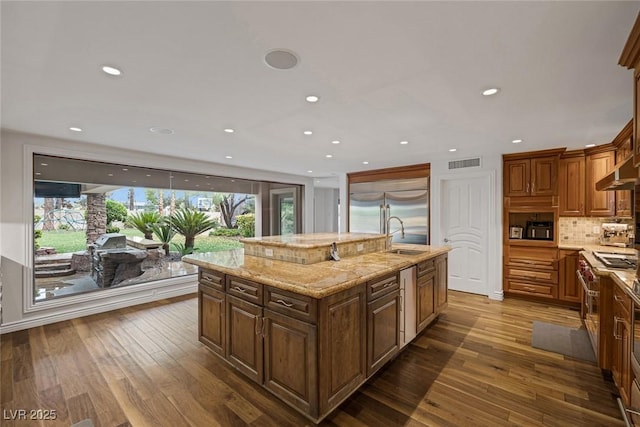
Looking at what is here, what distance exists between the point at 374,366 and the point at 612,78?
9.12 ft

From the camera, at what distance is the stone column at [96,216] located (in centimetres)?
400

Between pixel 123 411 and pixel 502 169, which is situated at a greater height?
pixel 502 169

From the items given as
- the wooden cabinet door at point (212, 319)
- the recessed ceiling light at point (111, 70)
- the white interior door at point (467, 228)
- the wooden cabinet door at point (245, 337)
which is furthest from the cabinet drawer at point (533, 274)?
the recessed ceiling light at point (111, 70)

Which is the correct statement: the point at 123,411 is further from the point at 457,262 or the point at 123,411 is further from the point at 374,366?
the point at 457,262

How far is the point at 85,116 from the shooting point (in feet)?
9.01

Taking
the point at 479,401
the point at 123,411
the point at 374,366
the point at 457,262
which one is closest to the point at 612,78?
the point at 479,401

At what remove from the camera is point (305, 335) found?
5.93 ft

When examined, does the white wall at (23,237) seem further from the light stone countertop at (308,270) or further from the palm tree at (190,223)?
the light stone countertop at (308,270)

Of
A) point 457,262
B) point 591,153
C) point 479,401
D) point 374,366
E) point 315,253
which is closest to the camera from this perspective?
point 479,401

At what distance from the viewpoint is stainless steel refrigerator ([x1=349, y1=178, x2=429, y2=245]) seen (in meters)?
5.36

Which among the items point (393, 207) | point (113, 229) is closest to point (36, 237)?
point (113, 229)

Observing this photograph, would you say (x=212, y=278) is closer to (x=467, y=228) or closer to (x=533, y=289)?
(x=467, y=228)

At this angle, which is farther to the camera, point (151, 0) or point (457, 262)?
point (457, 262)

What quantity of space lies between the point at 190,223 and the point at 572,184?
6382mm
